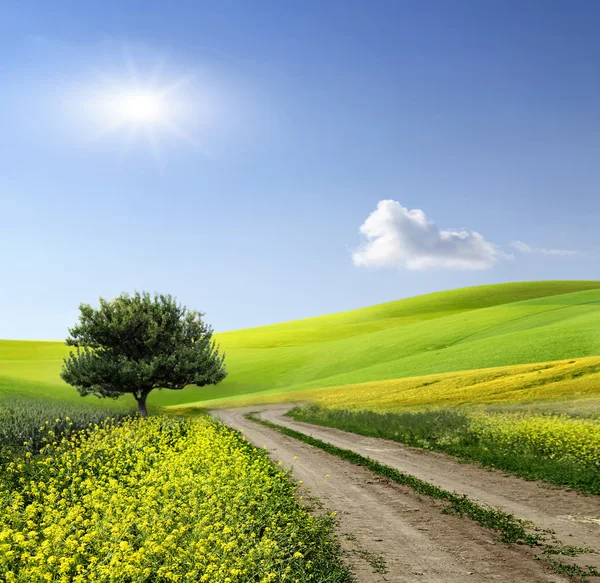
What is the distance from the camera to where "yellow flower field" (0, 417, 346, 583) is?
8.38 metres

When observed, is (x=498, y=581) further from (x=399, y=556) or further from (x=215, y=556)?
(x=215, y=556)

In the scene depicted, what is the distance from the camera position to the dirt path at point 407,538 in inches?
383

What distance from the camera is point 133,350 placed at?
4325cm

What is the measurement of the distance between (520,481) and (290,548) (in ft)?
33.3

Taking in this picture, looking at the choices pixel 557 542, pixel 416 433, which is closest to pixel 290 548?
pixel 557 542

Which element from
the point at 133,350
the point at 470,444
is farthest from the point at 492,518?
the point at 133,350

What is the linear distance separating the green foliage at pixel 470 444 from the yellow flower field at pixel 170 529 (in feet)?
28.0

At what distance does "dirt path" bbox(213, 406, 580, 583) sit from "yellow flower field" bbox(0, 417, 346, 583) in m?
0.74

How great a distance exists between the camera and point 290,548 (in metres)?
10.1

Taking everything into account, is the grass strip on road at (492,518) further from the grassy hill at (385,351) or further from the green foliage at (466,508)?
the grassy hill at (385,351)

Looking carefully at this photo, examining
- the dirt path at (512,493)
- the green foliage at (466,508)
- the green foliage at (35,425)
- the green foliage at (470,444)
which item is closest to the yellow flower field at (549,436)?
the green foliage at (470,444)

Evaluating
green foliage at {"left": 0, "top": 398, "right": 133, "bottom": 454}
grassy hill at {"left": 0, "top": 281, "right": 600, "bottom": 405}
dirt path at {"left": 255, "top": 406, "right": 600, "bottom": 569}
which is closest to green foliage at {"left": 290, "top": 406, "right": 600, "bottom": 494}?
dirt path at {"left": 255, "top": 406, "right": 600, "bottom": 569}

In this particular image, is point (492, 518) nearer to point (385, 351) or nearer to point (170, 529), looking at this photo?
point (170, 529)

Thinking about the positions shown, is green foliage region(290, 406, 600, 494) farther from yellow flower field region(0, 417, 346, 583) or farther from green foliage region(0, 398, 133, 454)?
green foliage region(0, 398, 133, 454)
